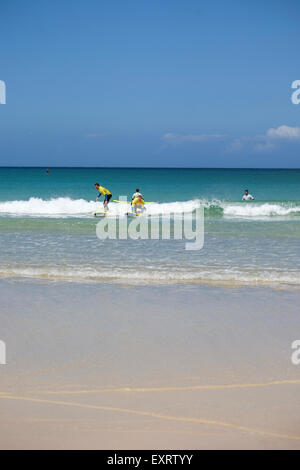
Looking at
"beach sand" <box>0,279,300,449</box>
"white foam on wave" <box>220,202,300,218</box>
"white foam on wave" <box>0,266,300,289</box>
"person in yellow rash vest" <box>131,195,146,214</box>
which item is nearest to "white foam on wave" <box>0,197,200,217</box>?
"white foam on wave" <box>220,202,300,218</box>

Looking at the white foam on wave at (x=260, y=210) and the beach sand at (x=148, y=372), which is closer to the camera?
the beach sand at (x=148, y=372)

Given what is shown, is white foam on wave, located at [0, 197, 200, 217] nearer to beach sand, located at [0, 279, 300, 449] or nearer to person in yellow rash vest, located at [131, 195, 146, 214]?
person in yellow rash vest, located at [131, 195, 146, 214]

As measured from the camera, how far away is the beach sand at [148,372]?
3617mm

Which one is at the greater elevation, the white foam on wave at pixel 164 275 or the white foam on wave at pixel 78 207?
the white foam on wave at pixel 78 207

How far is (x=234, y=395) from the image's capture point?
4.21 metres

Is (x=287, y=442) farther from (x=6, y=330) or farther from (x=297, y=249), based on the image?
(x=297, y=249)

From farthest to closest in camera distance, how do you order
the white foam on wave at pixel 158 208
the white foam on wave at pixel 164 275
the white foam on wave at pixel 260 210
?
the white foam on wave at pixel 158 208 < the white foam on wave at pixel 260 210 < the white foam on wave at pixel 164 275

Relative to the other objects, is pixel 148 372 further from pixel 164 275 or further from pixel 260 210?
pixel 260 210

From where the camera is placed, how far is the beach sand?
3.62 m

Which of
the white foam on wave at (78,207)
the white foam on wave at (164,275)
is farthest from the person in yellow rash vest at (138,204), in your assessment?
the white foam on wave at (164,275)

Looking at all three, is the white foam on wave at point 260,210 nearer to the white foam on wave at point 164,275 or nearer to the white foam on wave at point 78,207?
the white foam on wave at point 78,207

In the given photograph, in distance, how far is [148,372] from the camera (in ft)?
15.4

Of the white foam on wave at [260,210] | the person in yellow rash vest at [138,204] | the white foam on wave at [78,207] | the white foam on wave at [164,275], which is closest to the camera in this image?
the white foam on wave at [164,275]
